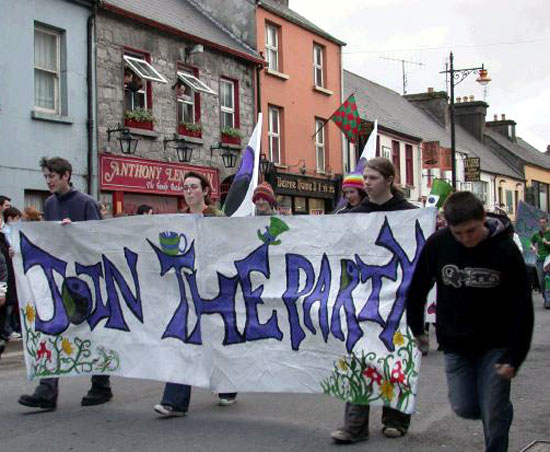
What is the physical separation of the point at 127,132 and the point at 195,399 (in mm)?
11695

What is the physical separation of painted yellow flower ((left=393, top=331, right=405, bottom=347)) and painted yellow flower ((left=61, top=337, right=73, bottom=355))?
2.66m

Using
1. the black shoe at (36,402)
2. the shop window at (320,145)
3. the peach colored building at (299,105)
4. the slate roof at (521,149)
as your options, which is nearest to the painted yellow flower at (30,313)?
the black shoe at (36,402)

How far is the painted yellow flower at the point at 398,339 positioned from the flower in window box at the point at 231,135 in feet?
54.7

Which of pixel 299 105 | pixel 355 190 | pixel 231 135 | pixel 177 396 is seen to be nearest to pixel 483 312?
pixel 355 190

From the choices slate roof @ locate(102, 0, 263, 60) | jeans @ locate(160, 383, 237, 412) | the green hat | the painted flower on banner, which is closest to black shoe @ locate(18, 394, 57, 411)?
jeans @ locate(160, 383, 237, 412)

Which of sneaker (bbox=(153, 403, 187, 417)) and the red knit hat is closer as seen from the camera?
sneaker (bbox=(153, 403, 187, 417))

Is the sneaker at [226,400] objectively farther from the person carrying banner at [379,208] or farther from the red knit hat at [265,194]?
the red knit hat at [265,194]

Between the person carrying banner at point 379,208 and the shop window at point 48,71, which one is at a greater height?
the shop window at point 48,71

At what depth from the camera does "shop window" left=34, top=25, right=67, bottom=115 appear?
16.8 metres

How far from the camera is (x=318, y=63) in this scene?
27.3 m

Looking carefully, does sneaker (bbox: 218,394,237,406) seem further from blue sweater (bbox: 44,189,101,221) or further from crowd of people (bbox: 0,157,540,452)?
crowd of people (bbox: 0,157,540,452)

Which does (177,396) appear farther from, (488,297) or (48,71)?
(48,71)

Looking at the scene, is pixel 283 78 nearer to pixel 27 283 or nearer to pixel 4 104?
pixel 4 104

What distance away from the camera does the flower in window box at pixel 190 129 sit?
20.1m
